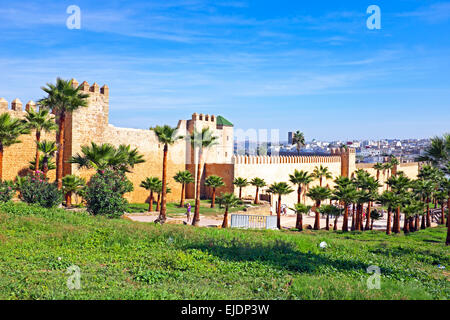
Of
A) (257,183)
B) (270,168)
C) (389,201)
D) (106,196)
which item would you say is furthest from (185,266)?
(270,168)

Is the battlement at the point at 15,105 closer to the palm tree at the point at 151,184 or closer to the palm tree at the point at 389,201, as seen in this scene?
→ the palm tree at the point at 151,184

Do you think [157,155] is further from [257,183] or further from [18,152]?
[18,152]

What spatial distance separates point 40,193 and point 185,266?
10330 millimetres

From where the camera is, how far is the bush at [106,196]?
15648mm

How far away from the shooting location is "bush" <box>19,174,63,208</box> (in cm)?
1538

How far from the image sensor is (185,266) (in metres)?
7.39

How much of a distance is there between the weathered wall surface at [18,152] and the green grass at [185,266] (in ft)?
33.1

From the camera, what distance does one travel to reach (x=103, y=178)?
1603 centimetres

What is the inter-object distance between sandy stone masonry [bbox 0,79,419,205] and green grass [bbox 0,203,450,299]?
10465 mm

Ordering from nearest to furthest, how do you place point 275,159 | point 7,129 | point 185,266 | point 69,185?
point 185,266 < point 7,129 < point 69,185 < point 275,159

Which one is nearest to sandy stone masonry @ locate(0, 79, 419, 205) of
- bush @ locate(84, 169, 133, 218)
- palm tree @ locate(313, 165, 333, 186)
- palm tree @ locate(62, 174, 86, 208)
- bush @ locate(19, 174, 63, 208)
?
palm tree @ locate(313, 165, 333, 186)
